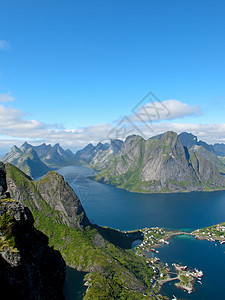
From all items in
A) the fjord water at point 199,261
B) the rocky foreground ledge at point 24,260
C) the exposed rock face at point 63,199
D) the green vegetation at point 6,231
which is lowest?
the fjord water at point 199,261

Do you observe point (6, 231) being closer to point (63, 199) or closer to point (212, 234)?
point (63, 199)

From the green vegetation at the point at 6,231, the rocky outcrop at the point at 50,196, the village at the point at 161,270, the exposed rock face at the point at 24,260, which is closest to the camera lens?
the exposed rock face at the point at 24,260

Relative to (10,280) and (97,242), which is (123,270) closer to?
(97,242)

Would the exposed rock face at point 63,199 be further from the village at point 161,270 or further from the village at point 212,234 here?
the village at point 212,234

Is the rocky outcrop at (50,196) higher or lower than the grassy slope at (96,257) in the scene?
higher

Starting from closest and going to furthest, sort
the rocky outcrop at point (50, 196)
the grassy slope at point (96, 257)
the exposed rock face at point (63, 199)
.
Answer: the grassy slope at point (96, 257) → the exposed rock face at point (63, 199) → the rocky outcrop at point (50, 196)

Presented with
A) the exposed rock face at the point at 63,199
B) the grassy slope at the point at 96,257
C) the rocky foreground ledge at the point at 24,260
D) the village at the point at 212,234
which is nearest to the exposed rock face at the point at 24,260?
the rocky foreground ledge at the point at 24,260

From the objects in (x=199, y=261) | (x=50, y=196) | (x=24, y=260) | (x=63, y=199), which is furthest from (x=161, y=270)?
(x=24, y=260)

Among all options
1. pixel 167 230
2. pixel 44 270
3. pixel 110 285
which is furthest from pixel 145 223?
pixel 44 270
